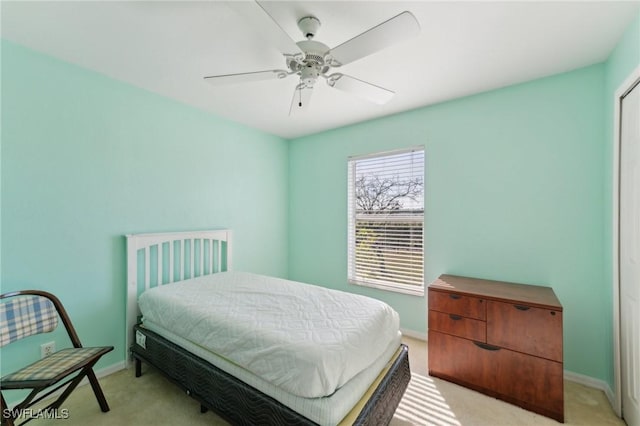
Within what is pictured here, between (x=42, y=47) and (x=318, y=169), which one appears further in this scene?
(x=318, y=169)

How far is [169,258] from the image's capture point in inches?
101

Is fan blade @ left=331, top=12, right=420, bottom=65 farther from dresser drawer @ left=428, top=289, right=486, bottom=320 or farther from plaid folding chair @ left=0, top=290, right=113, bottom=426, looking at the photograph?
plaid folding chair @ left=0, top=290, right=113, bottom=426

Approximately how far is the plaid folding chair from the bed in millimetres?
419

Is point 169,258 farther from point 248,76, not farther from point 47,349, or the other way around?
point 248,76

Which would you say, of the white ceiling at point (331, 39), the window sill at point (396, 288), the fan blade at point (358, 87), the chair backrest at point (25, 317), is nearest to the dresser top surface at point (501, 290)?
the window sill at point (396, 288)

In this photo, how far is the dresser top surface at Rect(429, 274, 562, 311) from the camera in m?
1.85

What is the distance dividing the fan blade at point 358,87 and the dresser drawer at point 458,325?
5.72ft

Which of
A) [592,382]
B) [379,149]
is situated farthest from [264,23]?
[592,382]

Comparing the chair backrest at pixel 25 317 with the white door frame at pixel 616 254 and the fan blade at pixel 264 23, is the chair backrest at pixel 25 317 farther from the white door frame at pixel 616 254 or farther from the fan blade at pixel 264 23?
the white door frame at pixel 616 254

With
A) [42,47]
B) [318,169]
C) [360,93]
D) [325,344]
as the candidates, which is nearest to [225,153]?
[318,169]

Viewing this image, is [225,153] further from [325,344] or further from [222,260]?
[325,344]

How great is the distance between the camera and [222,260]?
122 inches

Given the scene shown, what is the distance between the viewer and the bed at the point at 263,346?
1.30 meters

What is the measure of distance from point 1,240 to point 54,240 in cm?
25
